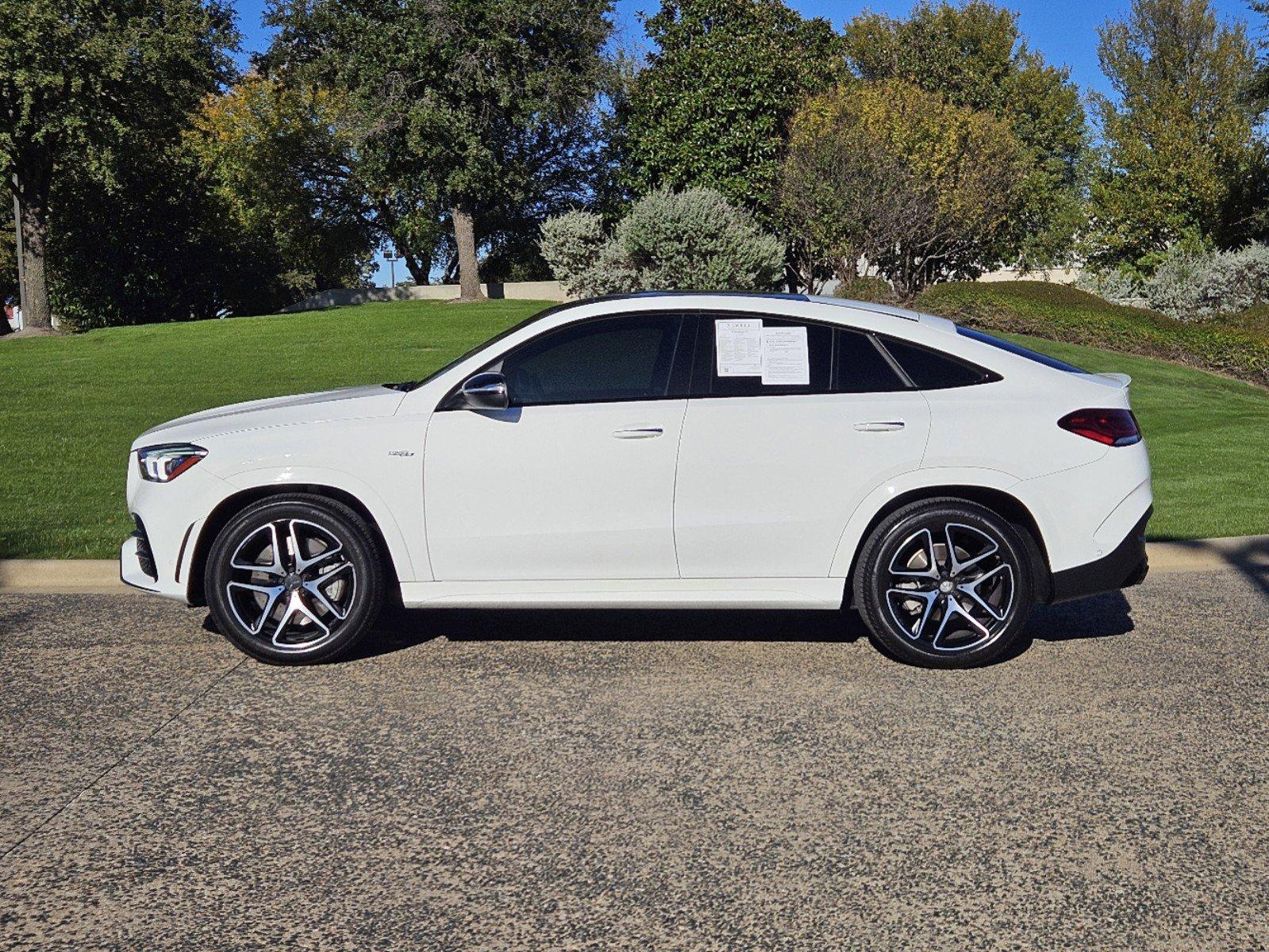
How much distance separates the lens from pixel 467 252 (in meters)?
41.0

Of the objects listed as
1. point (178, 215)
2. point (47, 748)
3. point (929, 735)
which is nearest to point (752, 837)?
point (929, 735)

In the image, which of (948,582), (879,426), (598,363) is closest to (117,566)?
(598,363)

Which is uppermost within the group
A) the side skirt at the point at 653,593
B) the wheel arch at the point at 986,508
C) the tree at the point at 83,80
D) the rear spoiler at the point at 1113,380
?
the tree at the point at 83,80

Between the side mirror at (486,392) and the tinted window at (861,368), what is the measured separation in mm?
1550

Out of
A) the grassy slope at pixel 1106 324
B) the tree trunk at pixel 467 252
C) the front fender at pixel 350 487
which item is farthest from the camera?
the tree trunk at pixel 467 252

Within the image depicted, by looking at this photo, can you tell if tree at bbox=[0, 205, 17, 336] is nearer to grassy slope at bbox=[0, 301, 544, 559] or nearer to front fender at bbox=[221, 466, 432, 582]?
grassy slope at bbox=[0, 301, 544, 559]

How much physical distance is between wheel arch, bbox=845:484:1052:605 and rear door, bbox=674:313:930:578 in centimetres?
13

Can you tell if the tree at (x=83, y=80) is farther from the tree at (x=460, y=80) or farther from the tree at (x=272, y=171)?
the tree at (x=272, y=171)

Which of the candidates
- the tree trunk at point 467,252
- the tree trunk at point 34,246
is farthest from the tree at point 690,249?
the tree trunk at point 34,246

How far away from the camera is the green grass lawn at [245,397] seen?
9586 mm

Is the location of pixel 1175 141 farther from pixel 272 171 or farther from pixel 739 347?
pixel 739 347

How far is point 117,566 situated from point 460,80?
3142 cm

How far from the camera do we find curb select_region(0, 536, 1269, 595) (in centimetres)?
754

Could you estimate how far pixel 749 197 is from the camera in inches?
1555
